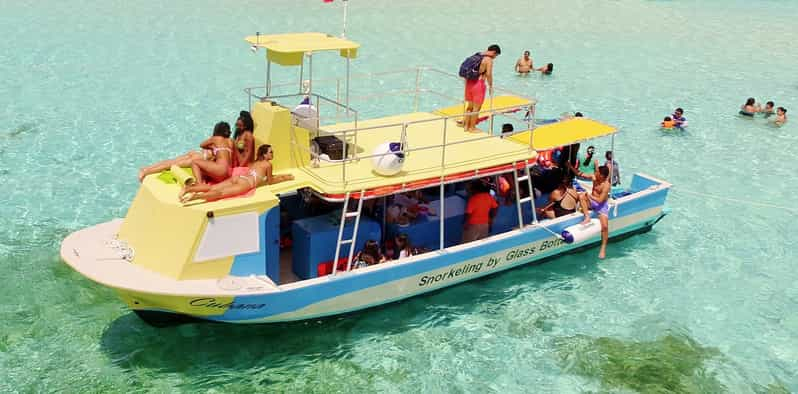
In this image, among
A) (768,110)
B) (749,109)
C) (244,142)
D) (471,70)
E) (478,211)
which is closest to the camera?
(244,142)

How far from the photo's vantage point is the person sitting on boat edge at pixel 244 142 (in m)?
10.7

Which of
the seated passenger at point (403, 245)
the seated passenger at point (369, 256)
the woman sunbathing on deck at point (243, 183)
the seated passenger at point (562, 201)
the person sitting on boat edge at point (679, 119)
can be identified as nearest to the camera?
the woman sunbathing on deck at point (243, 183)

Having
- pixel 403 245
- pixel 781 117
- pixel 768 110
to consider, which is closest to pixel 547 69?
pixel 768 110

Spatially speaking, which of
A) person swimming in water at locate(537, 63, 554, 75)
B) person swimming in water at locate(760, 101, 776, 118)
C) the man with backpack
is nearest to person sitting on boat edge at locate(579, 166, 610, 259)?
the man with backpack

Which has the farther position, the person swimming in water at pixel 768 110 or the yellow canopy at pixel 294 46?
the person swimming in water at pixel 768 110

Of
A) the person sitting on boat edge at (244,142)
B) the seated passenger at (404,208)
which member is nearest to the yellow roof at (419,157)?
the seated passenger at (404,208)

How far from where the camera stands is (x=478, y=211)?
478 inches

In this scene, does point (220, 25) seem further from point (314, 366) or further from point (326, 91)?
point (314, 366)

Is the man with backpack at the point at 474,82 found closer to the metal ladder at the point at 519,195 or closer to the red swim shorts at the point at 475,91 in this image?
the red swim shorts at the point at 475,91

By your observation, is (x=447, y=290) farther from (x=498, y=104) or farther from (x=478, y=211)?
(x=498, y=104)

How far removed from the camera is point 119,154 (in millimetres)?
17906

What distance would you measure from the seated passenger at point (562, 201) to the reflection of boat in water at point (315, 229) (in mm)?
282

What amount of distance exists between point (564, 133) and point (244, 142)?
563 centimetres

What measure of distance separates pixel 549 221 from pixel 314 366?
15.9ft
